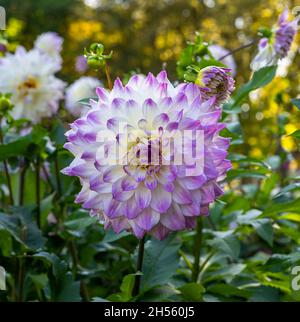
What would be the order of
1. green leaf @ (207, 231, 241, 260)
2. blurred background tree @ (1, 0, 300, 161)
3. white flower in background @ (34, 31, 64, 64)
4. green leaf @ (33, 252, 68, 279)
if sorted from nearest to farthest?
green leaf @ (33, 252, 68, 279) < green leaf @ (207, 231, 241, 260) < white flower in background @ (34, 31, 64, 64) < blurred background tree @ (1, 0, 300, 161)

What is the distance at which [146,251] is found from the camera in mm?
1187

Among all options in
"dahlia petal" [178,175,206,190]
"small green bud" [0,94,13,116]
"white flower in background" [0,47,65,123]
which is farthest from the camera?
"white flower in background" [0,47,65,123]

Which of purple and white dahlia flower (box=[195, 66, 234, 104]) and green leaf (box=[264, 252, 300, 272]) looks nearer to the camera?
purple and white dahlia flower (box=[195, 66, 234, 104])

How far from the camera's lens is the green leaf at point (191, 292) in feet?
3.66

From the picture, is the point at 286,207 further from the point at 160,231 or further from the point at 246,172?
the point at 160,231

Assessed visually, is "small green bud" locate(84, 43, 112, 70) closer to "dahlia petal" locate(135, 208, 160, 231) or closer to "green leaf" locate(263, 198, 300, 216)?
"dahlia petal" locate(135, 208, 160, 231)

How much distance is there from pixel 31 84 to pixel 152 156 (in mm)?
1118

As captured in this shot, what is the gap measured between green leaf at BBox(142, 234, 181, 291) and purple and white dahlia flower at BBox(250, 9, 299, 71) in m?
0.48

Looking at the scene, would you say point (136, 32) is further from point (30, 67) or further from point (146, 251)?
point (146, 251)

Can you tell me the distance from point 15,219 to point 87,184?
52 centimetres

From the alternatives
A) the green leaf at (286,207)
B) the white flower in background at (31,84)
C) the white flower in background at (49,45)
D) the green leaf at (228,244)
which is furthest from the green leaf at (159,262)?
the white flower in background at (49,45)

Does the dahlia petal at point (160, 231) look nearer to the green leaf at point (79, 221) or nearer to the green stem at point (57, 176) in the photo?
the green leaf at point (79, 221)

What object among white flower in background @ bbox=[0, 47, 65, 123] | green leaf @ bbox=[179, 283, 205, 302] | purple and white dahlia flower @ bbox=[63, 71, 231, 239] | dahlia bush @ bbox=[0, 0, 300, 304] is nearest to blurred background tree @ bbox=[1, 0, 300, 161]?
white flower in background @ bbox=[0, 47, 65, 123]

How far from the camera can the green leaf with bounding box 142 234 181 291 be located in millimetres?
1117
